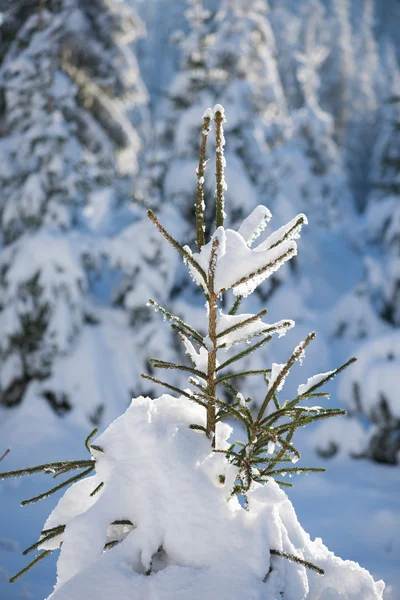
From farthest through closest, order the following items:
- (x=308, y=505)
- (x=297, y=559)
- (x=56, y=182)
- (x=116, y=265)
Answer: (x=116, y=265) < (x=56, y=182) < (x=308, y=505) < (x=297, y=559)

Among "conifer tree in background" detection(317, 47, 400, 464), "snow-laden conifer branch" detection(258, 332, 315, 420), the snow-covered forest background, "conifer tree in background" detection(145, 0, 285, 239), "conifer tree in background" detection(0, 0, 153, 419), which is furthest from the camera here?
"conifer tree in background" detection(145, 0, 285, 239)

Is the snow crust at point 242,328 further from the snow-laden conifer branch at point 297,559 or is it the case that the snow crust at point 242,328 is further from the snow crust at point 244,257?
the snow-laden conifer branch at point 297,559

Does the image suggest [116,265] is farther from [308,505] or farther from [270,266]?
[270,266]

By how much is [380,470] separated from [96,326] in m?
6.78

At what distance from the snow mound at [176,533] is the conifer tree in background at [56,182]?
7.74m

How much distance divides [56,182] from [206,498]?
30.6 ft

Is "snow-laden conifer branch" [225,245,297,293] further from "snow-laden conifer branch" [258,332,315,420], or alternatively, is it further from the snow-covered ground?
the snow-covered ground

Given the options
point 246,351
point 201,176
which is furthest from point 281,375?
point 201,176

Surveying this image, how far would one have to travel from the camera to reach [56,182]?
9.81 m

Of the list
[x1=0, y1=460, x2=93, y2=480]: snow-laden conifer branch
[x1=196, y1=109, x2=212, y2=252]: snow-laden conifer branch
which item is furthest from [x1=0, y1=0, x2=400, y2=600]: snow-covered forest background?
[x1=196, y1=109, x2=212, y2=252]: snow-laden conifer branch

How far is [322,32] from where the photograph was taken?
146ft

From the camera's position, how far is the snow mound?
1.48 m

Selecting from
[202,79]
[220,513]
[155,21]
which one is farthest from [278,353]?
[155,21]

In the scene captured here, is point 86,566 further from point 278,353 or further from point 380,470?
point 278,353
